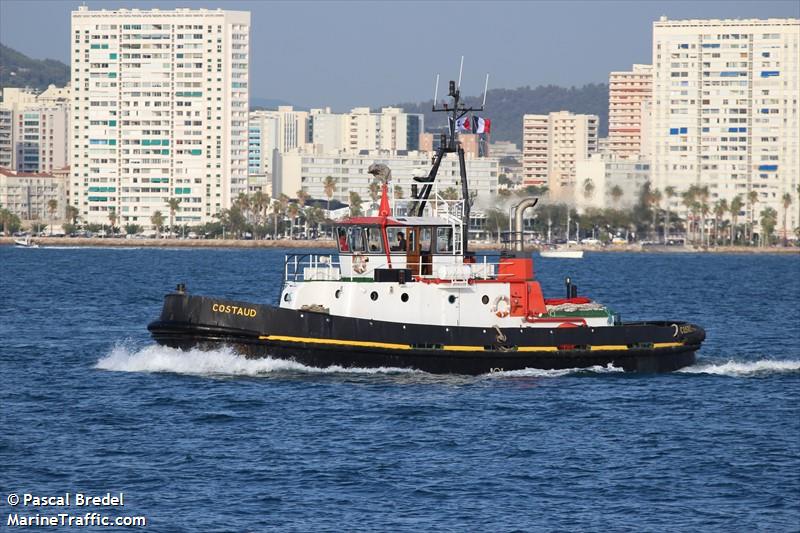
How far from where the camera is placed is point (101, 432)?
82.5 feet

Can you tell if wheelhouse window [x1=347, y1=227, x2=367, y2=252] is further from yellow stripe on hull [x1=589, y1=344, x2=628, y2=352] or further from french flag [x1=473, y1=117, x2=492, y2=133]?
yellow stripe on hull [x1=589, y1=344, x2=628, y2=352]

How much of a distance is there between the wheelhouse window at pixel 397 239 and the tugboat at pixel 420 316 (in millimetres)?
22

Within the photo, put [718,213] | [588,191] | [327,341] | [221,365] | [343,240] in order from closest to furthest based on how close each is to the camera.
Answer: [327,341]
[221,365]
[343,240]
[588,191]
[718,213]

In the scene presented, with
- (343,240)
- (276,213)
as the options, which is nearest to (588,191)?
(276,213)

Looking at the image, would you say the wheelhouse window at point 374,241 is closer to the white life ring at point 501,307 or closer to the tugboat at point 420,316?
the tugboat at point 420,316

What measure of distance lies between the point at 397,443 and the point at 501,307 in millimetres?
8152

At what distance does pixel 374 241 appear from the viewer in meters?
32.0

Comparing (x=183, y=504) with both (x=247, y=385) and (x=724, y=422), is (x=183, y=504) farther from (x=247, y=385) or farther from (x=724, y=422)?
(x=724, y=422)

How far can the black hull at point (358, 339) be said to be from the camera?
30219 mm

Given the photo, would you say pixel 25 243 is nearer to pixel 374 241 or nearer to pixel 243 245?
pixel 243 245

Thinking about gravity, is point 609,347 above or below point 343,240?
below

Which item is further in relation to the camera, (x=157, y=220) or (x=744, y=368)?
(x=157, y=220)

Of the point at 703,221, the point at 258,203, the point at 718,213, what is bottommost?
the point at 703,221

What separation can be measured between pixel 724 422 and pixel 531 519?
8.49 metres
